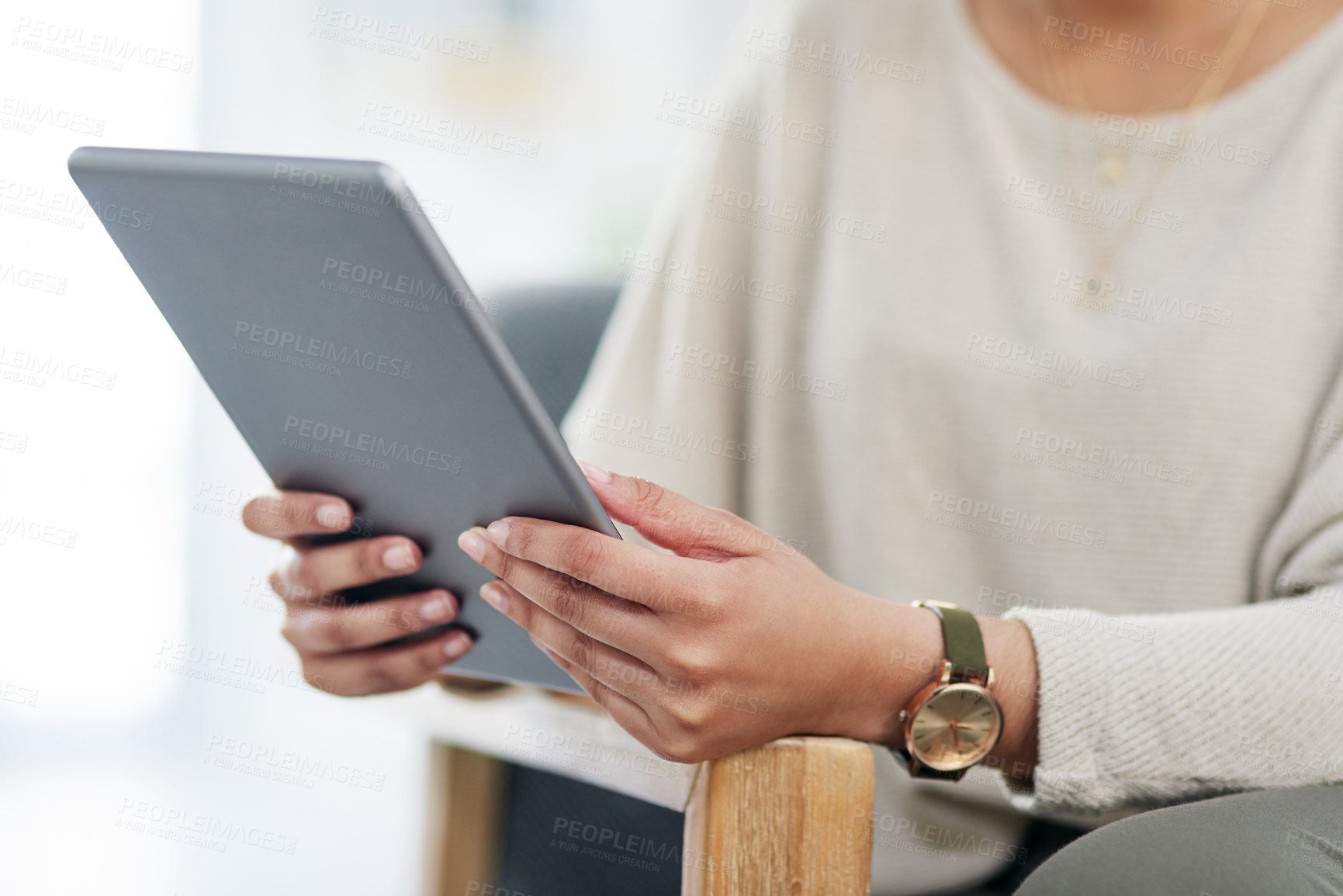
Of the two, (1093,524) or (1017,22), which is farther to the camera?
(1017,22)

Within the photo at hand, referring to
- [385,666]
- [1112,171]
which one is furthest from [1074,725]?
[1112,171]

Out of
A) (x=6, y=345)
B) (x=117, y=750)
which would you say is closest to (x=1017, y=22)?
(x=6, y=345)

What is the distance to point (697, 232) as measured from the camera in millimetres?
952

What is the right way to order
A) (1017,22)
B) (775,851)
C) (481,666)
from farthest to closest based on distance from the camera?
(1017,22) → (481,666) → (775,851)

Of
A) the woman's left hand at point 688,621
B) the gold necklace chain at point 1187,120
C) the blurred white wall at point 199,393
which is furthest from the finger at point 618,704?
the blurred white wall at point 199,393

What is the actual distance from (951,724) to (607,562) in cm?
24

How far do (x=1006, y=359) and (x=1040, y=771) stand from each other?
399mm

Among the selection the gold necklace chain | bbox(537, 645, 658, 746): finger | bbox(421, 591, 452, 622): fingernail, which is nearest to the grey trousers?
bbox(537, 645, 658, 746): finger

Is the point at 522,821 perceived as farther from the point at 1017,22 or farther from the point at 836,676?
the point at 1017,22

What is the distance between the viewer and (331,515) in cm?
60

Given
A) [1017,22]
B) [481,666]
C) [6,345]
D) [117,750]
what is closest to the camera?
[481,666]

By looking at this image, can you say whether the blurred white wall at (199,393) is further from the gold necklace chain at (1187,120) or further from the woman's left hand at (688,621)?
the woman's left hand at (688,621)

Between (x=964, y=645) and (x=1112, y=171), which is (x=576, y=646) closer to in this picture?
(x=964, y=645)

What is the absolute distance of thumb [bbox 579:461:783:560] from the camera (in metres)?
0.51
